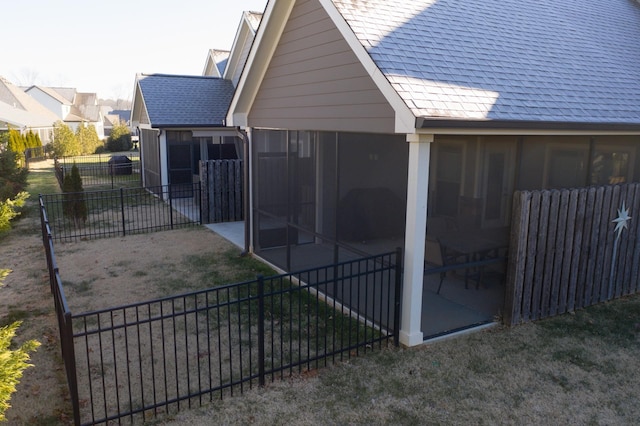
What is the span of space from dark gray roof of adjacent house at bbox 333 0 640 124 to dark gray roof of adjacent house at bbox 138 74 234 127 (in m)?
10.7

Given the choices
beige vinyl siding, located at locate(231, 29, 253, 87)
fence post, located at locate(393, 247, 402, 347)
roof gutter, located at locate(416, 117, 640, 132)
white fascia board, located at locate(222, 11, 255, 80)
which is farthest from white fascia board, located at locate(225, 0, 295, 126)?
beige vinyl siding, located at locate(231, 29, 253, 87)

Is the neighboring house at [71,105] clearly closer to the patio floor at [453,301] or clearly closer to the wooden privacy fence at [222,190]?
the wooden privacy fence at [222,190]

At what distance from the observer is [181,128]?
17.9 m

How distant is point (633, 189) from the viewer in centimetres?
755

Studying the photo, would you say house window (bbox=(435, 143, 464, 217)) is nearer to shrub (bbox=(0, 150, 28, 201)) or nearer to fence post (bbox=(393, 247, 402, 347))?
fence post (bbox=(393, 247, 402, 347))

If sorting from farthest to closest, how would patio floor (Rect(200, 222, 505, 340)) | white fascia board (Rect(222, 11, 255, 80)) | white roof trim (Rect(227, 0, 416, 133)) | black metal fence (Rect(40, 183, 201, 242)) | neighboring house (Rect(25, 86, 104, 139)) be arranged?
neighboring house (Rect(25, 86, 104, 139)) < white fascia board (Rect(222, 11, 255, 80)) < black metal fence (Rect(40, 183, 201, 242)) < patio floor (Rect(200, 222, 505, 340)) < white roof trim (Rect(227, 0, 416, 133))

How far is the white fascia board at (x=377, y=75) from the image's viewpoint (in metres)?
5.47

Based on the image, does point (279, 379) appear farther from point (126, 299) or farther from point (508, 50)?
point (508, 50)

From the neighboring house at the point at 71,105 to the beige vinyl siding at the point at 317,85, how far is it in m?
56.7

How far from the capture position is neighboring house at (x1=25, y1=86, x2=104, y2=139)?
218 feet

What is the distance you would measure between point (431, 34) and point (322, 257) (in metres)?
3.66

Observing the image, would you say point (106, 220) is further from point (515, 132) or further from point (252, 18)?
point (515, 132)

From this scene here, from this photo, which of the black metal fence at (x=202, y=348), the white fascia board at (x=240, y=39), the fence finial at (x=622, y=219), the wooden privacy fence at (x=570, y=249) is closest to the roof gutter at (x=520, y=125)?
the wooden privacy fence at (x=570, y=249)

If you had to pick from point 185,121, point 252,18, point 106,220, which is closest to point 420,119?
point 106,220
